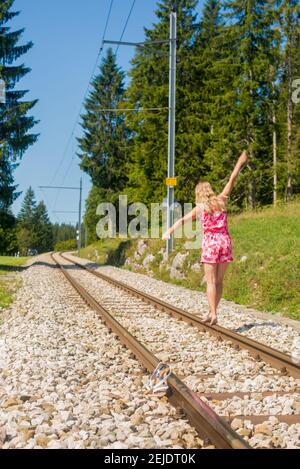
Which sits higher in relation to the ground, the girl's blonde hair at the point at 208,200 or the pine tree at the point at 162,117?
the pine tree at the point at 162,117

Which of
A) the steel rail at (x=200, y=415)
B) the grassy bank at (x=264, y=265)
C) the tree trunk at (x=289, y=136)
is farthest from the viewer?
the tree trunk at (x=289, y=136)

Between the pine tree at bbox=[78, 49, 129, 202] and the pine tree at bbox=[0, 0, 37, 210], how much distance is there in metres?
20.9

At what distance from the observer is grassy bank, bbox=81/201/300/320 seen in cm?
1095

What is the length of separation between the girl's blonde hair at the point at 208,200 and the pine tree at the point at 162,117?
86.6ft

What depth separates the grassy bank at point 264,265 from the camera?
1095 centimetres

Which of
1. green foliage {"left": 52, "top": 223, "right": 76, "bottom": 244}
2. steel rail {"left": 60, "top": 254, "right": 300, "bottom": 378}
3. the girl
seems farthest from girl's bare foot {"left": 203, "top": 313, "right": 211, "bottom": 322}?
green foliage {"left": 52, "top": 223, "right": 76, "bottom": 244}

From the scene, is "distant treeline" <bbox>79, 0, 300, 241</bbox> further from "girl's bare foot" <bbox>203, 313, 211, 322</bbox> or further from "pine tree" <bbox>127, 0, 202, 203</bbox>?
"girl's bare foot" <bbox>203, 313, 211, 322</bbox>

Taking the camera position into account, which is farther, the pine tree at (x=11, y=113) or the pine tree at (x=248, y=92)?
the pine tree at (x=248, y=92)

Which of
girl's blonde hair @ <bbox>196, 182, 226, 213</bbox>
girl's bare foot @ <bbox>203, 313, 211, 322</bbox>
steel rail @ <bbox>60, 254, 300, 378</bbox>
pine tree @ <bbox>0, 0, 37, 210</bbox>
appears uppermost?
pine tree @ <bbox>0, 0, 37, 210</bbox>

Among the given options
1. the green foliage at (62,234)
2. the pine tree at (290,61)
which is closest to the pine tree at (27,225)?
the green foliage at (62,234)

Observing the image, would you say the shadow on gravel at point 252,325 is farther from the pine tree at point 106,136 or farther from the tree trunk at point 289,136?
the pine tree at point 106,136

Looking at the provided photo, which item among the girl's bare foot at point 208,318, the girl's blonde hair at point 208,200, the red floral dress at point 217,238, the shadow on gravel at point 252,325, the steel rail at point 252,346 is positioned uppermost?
the girl's blonde hair at point 208,200

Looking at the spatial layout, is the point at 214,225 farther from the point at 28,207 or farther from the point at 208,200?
the point at 28,207

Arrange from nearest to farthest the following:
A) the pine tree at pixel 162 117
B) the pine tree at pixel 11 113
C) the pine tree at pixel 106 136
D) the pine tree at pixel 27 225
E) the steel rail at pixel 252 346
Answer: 1. the steel rail at pixel 252 346
2. the pine tree at pixel 11 113
3. the pine tree at pixel 162 117
4. the pine tree at pixel 106 136
5. the pine tree at pixel 27 225
